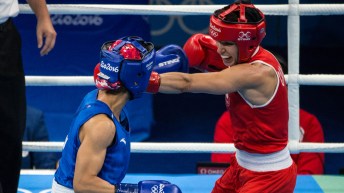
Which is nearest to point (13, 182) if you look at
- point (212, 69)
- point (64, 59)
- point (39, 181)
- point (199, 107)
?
point (39, 181)

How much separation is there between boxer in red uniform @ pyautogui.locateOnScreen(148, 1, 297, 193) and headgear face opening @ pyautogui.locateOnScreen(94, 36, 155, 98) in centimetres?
13

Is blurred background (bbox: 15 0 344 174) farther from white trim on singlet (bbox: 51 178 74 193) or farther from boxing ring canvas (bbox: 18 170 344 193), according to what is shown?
white trim on singlet (bbox: 51 178 74 193)

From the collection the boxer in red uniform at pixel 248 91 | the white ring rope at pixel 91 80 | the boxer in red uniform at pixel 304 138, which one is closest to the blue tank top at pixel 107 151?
the boxer in red uniform at pixel 248 91

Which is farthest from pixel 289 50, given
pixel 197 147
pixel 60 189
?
pixel 60 189

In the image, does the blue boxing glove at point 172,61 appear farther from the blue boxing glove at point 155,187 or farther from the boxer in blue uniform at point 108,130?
the blue boxing glove at point 155,187

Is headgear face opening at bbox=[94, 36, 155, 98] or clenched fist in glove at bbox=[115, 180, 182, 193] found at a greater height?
headgear face opening at bbox=[94, 36, 155, 98]

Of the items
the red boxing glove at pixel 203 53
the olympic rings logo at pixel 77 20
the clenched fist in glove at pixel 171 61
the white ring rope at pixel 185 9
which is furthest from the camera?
the olympic rings logo at pixel 77 20

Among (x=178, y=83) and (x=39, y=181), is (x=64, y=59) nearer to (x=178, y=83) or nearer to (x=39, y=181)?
(x=39, y=181)

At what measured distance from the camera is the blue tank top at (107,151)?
10.4ft

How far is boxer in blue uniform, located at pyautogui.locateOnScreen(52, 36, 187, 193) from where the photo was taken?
3.09 m

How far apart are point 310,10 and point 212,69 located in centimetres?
61

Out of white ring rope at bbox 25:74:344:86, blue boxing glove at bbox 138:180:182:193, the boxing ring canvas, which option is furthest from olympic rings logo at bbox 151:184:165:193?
white ring rope at bbox 25:74:344:86

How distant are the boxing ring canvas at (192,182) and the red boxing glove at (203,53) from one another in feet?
2.24

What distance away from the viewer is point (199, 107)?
8.20 m
